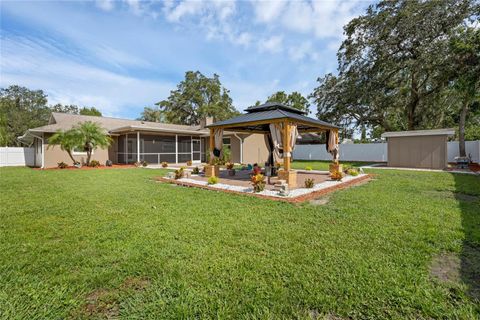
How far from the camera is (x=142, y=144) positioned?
1798cm

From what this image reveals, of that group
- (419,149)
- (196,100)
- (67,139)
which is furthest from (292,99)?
(67,139)

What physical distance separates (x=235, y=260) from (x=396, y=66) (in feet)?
78.6

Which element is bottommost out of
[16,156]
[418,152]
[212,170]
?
[212,170]

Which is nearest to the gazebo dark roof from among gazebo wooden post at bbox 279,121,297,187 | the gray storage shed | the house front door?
gazebo wooden post at bbox 279,121,297,187

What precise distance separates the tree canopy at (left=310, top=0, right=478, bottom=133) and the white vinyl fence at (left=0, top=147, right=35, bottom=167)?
2737 centimetres

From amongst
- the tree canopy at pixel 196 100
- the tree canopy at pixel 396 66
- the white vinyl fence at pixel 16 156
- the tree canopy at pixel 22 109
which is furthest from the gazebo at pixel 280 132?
the tree canopy at pixel 22 109

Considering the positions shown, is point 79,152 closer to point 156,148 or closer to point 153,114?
point 156,148

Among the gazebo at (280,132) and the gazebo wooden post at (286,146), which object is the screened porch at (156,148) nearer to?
the gazebo at (280,132)

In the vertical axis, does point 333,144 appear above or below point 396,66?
below

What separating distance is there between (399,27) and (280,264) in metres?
24.0

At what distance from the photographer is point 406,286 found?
2277 mm

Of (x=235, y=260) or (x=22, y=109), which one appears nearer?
(x=235, y=260)

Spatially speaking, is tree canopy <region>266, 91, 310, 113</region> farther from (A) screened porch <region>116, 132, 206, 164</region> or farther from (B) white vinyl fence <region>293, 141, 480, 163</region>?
(A) screened porch <region>116, 132, 206, 164</region>

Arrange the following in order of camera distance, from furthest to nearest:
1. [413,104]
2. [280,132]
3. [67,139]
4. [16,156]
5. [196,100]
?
[196,100] → [413,104] → [16,156] → [67,139] → [280,132]
